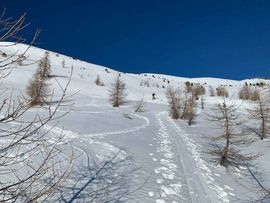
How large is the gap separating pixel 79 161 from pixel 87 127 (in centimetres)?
975

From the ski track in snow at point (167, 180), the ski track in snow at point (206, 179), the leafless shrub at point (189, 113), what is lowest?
the ski track in snow at point (206, 179)

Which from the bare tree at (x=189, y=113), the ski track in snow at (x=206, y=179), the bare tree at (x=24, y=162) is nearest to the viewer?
the bare tree at (x=24, y=162)

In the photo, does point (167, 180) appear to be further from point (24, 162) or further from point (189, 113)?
point (189, 113)

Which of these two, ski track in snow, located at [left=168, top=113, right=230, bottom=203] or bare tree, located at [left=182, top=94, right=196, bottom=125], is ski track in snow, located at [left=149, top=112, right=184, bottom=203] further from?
bare tree, located at [left=182, top=94, right=196, bottom=125]

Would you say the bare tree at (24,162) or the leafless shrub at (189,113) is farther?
the leafless shrub at (189,113)

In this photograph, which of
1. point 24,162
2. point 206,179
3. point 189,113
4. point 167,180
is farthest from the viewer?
point 189,113

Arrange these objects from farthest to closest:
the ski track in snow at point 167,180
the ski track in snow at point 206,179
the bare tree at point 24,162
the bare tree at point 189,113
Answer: the bare tree at point 189,113
the ski track in snow at point 206,179
the ski track in snow at point 167,180
the bare tree at point 24,162

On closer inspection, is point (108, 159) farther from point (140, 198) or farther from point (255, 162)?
point (255, 162)

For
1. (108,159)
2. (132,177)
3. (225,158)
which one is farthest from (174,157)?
(132,177)

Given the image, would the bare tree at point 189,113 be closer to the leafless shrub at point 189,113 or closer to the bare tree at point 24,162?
→ the leafless shrub at point 189,113

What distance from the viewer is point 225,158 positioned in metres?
15.6

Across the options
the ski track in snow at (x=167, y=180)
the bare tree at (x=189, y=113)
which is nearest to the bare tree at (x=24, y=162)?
the ski track in snow at (x=167, y=180)

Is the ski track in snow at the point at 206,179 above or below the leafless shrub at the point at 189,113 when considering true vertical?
below

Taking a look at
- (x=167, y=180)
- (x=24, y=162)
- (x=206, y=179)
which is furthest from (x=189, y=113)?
(x=24, y=162)
